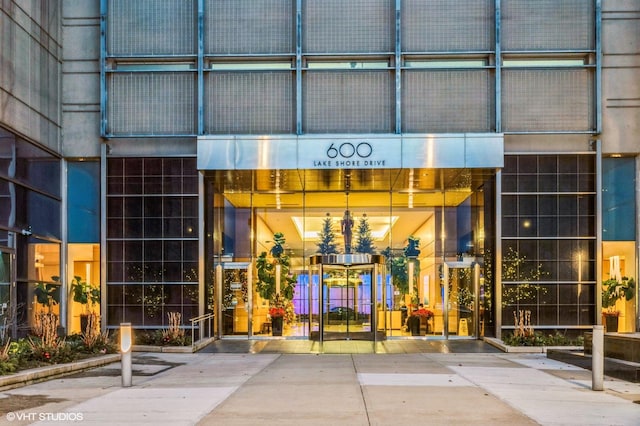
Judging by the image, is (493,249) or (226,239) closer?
(493,249)

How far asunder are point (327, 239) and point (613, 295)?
29.1ft

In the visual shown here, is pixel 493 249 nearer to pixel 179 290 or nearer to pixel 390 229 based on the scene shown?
pixel 390 229

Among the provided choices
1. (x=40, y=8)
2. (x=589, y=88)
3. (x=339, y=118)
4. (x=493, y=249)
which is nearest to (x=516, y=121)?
(x=589, y=88)

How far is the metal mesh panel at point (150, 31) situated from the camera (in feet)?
72.3

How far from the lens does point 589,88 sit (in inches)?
854

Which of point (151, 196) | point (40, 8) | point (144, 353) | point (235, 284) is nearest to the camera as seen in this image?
point (144, 353)

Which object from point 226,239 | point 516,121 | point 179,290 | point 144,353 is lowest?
point 144,353

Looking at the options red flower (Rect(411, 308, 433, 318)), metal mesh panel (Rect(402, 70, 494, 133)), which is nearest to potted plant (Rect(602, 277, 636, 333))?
red flower (Rect(411, 308, 433, 318))

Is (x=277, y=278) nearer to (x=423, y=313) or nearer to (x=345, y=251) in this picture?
(x=345, y=251)

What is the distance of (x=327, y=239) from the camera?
2417 centimetres

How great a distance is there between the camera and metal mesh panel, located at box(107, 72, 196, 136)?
72.2ft

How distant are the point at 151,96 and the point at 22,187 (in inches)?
182

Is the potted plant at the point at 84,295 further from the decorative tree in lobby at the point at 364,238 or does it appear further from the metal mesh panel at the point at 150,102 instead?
the decorative tree in lobby at the point at 364,238

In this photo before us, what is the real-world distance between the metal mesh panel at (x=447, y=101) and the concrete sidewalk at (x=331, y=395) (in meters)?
7.79
